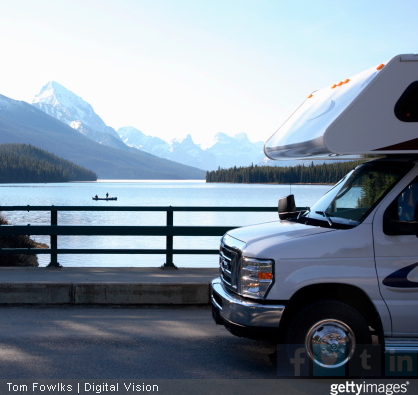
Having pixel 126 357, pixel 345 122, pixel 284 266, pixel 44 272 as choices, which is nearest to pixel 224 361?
pixel 126 357

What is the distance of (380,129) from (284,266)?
4.67 feet

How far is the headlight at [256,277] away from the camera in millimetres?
5375

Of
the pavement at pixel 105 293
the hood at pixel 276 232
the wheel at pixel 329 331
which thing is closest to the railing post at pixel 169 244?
the pavement at pixel 105 293

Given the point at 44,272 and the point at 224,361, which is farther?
the point at 44,272

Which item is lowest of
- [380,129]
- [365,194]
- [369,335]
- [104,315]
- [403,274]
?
[104,315]

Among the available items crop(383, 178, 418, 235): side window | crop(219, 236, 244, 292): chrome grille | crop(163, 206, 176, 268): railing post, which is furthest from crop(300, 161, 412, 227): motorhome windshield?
crop(163, 206, 176, 268): railing post

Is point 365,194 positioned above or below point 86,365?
above

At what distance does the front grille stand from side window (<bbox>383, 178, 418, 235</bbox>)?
1.39 meters

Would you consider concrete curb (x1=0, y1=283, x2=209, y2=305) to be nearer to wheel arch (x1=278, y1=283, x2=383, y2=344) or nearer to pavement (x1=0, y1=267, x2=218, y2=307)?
pavement (x1=0, y1=267, x2=218, y2=307)

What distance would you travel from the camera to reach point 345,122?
5.24 m

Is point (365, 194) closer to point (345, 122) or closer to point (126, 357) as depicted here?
point (345, 122)

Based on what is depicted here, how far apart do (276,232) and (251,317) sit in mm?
870

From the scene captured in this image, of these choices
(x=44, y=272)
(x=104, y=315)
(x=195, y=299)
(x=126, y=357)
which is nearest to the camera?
(x=126, y=357)

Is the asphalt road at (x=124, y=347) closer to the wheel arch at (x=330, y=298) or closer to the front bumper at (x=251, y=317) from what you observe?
the front bumper at (x=251, y=317)
